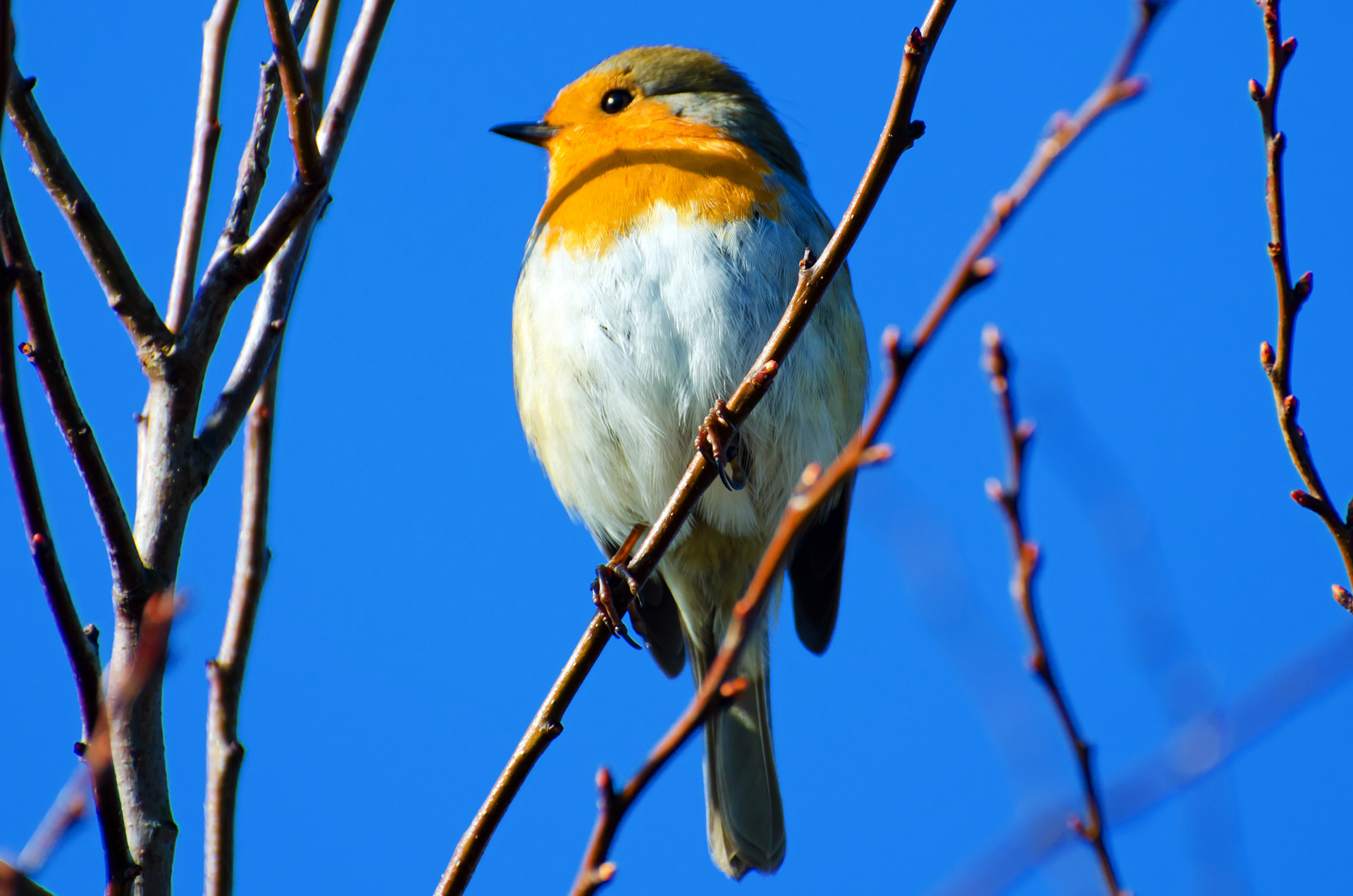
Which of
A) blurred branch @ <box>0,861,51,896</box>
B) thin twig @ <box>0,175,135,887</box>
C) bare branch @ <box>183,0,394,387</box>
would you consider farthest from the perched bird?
blurred branch @ <box>0,861,51,896</box>

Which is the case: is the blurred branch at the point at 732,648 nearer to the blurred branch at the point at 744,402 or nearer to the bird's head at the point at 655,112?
the blurred branch at the point at 744,402

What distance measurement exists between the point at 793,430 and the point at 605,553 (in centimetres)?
108

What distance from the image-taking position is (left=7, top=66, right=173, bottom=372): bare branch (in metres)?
2.20

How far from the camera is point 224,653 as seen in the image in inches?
90.6

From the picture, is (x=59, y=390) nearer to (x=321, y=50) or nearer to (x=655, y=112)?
(x=321, y=50)

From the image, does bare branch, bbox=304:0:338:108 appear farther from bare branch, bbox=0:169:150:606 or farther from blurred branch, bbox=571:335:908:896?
blurred branch, bbox=571:335:908:896

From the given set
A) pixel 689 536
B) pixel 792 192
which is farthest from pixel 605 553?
pixel 792 192

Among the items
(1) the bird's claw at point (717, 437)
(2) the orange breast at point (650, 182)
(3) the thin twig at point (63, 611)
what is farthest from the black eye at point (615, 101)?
(3) the thin twig at point (63, 611)

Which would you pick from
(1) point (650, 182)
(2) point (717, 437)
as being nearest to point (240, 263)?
(2) point (717, 437)

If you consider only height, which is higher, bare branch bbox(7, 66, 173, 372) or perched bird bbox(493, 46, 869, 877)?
perched bird bbox(493, 46, 869, 877)

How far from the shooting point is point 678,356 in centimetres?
341

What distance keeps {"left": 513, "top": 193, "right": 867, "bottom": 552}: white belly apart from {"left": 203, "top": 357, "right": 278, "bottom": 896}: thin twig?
103 cm

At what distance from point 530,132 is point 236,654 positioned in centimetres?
264

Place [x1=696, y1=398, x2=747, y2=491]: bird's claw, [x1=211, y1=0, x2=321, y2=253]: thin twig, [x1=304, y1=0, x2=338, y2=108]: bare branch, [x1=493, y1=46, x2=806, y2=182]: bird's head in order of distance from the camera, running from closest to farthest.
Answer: [x1=211, y1=0, x2=321, y2=253]: thin twig < [x1=696, y1=398, x2=747, y2=491]: bird's claw < [x1=304, y1=0, x2=338, y2=108]: bare branch < [x1=493, y1=46, x2=806, y2=182]: bird's head
